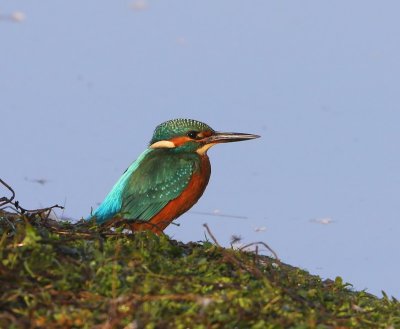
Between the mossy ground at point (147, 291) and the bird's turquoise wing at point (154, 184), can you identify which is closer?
the mossy ground at point (147, 291)

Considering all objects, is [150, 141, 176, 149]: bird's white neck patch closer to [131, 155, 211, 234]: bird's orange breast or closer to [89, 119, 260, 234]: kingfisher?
[89, 119, 260, 234]: kingfisher

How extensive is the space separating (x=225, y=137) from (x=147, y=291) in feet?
14.0

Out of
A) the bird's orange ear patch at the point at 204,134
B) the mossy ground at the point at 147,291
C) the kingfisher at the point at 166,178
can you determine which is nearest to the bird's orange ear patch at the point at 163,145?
the kingfisher at the point at 166,178

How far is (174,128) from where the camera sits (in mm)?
8875

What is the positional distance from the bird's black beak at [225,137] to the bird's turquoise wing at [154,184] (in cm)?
37

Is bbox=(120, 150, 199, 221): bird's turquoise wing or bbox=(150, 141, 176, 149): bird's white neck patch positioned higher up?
bbox=(150, 141, 176, 149): bird's white neck patch

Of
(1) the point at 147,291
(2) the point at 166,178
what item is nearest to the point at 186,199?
(2) the point at 166,178

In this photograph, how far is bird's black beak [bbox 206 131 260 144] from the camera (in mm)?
9031

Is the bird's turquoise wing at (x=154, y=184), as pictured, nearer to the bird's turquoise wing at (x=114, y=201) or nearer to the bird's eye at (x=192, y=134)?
the bird's turquoise wing at (x=114, y=201)

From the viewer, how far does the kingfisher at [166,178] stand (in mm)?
8430

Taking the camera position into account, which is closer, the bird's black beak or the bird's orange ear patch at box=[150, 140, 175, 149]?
the bird's orange ear patch at box=[150, 140, 175, 149]

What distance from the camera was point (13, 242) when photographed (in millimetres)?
5238

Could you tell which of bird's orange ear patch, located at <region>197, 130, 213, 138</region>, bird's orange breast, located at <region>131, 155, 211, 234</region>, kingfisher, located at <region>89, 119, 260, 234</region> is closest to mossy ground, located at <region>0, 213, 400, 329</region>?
kingfisher, located at <region>89, 119, 260, 234</region>

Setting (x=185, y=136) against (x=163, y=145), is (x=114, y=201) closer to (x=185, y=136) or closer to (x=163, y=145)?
(x=163, y=145)
